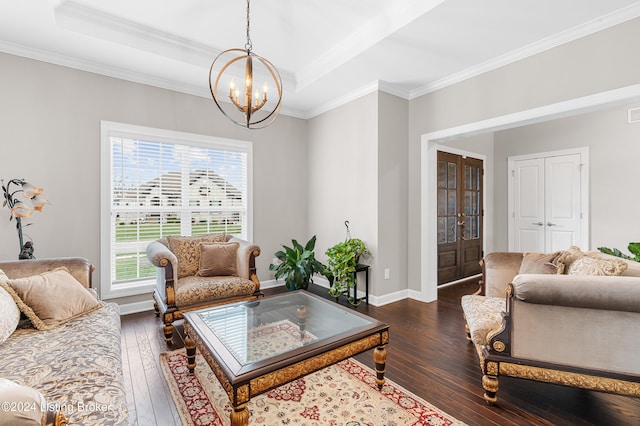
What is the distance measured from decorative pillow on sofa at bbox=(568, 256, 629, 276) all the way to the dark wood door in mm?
2503

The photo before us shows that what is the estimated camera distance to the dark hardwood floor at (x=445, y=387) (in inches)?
68.7

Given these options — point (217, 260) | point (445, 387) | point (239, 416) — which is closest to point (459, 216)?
A: point (445, 387)

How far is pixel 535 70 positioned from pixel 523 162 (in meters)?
2.91

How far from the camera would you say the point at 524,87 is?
2.99 meters

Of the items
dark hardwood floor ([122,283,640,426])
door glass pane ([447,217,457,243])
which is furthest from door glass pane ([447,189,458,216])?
dark hardwood floor ([122,283,640,426])

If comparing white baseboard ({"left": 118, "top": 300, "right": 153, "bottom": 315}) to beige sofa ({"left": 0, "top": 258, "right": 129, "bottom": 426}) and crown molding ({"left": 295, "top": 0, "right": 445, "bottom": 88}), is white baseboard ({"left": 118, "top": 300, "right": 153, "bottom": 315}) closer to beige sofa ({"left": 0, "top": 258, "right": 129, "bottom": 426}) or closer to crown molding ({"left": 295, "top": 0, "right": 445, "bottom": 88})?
beige sofa ({"left": 0, "top": 258, "right": 129, "bottom": 426})

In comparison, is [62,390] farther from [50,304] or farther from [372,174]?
[372,174]

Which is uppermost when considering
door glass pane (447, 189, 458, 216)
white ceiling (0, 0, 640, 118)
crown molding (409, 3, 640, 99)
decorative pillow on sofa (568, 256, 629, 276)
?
white ceiling (0, 0, 640, 118)

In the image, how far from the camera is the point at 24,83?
297 centimetres

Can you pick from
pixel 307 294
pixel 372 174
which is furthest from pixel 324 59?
pixel 307 294

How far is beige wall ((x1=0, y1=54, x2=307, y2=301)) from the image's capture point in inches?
115

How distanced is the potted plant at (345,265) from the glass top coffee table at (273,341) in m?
1.20

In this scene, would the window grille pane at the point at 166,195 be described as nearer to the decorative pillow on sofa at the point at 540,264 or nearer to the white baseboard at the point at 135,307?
the white baseboard at the point at 135,307

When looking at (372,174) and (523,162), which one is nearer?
(372,174)
